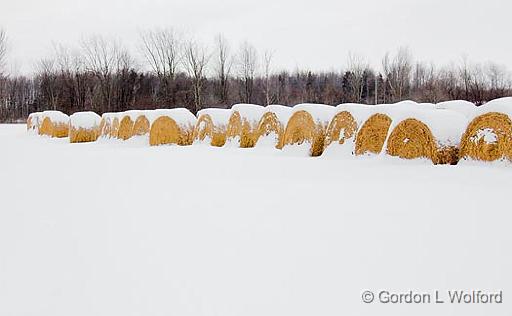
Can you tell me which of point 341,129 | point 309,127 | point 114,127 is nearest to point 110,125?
point 114,127

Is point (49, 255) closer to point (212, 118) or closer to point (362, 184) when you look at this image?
point (362, 184)

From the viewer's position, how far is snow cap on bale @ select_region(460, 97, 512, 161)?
7355 mm

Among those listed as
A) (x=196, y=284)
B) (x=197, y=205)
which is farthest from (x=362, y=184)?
(x=196, y=284)

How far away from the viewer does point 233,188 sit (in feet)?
20.0

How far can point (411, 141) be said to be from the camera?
336 inches

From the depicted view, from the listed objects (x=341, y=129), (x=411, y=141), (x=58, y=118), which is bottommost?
(x=411, y=141)

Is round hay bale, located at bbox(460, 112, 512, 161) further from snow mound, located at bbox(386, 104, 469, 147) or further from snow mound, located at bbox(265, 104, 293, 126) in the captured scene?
snow mound, located at bbox(265, 104, 293, 126)

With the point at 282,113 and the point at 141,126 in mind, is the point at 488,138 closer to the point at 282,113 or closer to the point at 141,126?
the point at 282,113

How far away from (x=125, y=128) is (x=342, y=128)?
33.7 ft

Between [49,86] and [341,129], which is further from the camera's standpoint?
[49,86]

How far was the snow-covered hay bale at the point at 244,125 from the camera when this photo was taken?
14570 mm

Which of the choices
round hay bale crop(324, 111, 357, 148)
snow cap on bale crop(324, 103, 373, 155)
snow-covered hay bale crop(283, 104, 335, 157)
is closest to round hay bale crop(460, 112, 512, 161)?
snow cap on bale crop(324, 103, 373, 155)

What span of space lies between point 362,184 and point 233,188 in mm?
1729

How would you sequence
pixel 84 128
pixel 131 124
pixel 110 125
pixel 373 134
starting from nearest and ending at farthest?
pixel 373 134
pixel 131 124
pixel 110 125
pixel 84 128
